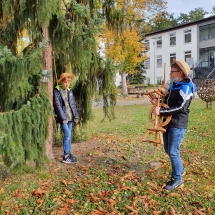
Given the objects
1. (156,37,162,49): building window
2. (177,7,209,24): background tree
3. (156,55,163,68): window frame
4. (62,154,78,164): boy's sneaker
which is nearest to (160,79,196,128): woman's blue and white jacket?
(62,154,78,164): boy's sneaker

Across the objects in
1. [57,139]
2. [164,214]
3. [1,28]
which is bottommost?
[164,214]

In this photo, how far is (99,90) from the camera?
5535 mm

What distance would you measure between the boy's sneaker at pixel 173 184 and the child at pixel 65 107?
5.60 feet

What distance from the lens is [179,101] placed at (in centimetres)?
336

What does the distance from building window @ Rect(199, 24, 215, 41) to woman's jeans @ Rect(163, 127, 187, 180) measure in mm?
31475

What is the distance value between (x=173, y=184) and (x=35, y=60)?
2510 millimetres

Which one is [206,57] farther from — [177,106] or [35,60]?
[35,60]

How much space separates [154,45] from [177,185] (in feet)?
116

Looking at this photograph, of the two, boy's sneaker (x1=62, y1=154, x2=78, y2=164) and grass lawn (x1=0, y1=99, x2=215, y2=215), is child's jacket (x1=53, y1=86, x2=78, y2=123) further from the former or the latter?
grass lawn (x1=0, y1=99, x2=215, y2=215)

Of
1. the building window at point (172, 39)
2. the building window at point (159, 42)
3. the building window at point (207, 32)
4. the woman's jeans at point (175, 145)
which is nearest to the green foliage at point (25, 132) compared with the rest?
the woman's jeans at point (175, 145)

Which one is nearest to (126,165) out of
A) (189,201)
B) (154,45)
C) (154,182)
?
(154,182)

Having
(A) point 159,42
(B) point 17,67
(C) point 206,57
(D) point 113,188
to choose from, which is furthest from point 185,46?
(B) point 17,67

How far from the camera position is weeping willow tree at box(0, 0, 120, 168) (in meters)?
3.21

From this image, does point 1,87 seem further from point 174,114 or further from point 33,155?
point 174,114
